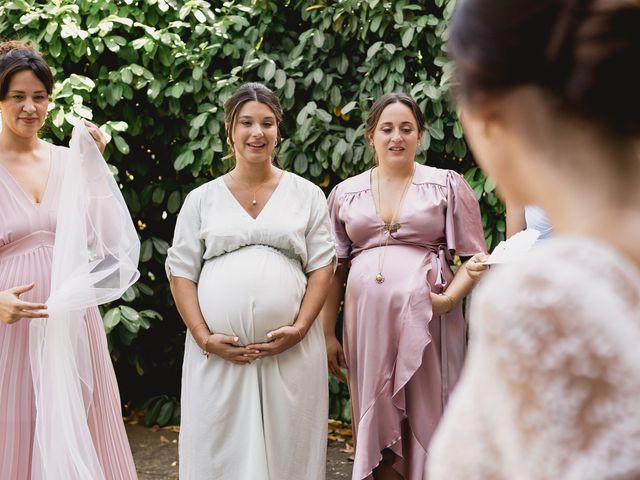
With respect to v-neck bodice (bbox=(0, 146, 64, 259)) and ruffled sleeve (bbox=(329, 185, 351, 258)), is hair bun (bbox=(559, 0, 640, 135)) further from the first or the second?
ruffled sleeve (bbox=(329, 185, 351, 258))

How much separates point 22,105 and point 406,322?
193 cm

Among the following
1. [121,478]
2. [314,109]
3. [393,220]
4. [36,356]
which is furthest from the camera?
[314,109]

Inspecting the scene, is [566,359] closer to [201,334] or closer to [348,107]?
[201,334]

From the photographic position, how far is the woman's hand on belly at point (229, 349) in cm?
407

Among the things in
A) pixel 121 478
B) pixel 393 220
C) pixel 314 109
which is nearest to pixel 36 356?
pixel 121 478

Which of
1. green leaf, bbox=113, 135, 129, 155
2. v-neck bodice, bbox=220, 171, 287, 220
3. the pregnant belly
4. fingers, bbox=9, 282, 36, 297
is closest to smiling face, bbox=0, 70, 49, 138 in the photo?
fingers, bbox=9, 282, 36, 297

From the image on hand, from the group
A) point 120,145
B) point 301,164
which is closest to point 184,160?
point 120,145

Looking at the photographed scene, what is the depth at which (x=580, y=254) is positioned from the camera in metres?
0.91

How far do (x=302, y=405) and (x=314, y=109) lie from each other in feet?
7.29

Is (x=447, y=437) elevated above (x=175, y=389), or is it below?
above

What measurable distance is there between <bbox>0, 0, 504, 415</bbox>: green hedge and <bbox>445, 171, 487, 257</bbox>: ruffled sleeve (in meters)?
0.94

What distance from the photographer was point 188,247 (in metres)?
4.26

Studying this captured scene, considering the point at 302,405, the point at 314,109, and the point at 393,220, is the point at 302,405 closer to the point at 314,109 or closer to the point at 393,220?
the point at 393,220

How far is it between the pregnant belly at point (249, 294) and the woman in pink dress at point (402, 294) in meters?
0.43
